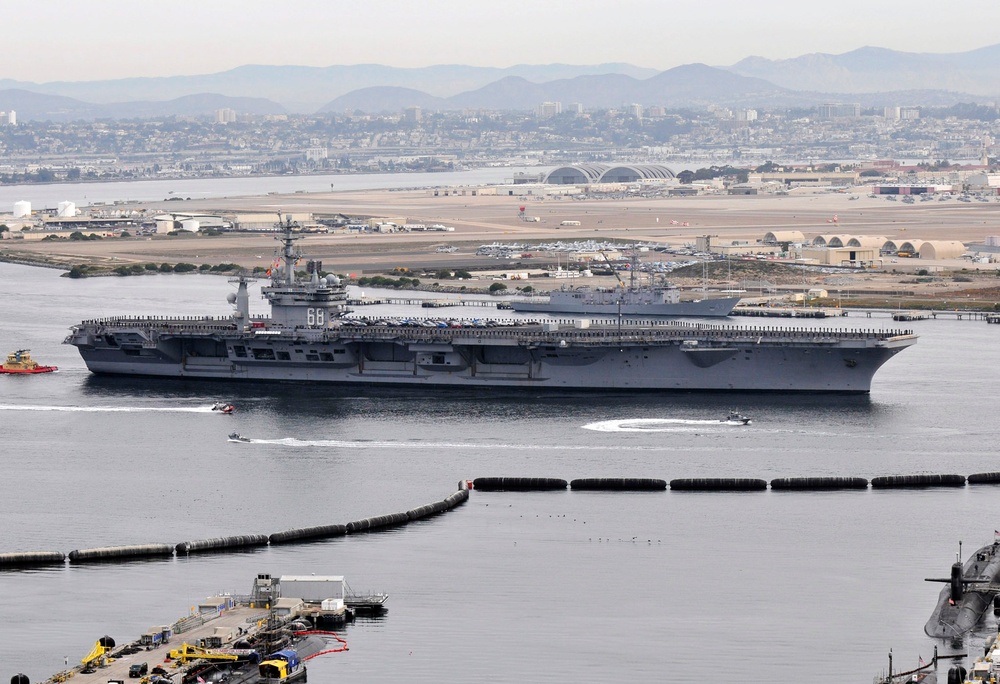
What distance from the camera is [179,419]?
40562 millimetres

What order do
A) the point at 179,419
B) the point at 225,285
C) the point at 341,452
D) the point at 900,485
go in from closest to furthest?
the point at 900,485, the point at 341,452, the point at 179,419, the point at 225,285

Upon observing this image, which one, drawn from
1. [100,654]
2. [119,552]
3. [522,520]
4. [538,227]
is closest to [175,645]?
[100,654]

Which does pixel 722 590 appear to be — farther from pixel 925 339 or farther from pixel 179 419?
pixel 925 339

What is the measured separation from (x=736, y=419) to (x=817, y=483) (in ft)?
21.5

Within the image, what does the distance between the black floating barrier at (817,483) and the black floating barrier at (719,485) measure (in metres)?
0.32

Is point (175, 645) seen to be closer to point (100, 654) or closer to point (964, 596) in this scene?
point (100, 654)

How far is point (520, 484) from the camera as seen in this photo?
32625 mm

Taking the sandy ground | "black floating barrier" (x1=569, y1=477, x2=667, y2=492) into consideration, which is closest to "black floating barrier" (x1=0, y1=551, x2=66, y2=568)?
"black floating barrier" (x1=569, y1=477, x2=667, y2=492)

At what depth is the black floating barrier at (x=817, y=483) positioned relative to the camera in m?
32.5

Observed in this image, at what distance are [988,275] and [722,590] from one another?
5428 cm

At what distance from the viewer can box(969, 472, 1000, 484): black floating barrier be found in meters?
32.9

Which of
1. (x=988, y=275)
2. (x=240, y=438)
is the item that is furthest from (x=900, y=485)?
(x=988, y=275)

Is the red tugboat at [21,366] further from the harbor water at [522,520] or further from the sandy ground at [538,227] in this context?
the sandy ground at [538,227]

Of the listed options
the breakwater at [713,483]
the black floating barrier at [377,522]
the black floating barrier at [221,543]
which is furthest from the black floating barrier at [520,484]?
the black floating barrier at [221,543]
